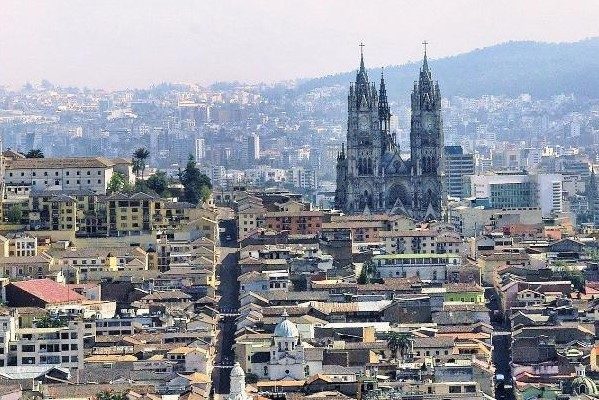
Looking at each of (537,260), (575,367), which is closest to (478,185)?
(537,260)

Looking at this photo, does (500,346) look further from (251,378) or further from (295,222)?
(295,222)

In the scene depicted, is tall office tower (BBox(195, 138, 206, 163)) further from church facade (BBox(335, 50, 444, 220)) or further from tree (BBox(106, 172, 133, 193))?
tree (BBox(106, 172, 133, 193))

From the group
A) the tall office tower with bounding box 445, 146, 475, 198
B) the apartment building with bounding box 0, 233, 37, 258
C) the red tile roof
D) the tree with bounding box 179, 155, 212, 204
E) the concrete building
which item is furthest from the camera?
the tall office tower with bounding box 445, 146, 475, 198

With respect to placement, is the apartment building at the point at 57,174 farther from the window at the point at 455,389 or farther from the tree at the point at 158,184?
the window at the point at 455,389

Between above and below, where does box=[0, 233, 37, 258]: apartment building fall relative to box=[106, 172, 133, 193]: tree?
below

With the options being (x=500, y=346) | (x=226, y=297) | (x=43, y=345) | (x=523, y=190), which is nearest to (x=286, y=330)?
(x=43, y=345)

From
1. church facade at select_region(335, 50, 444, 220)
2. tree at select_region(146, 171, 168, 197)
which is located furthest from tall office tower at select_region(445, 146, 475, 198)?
tree at select_region(146, 171, 168, 197)
